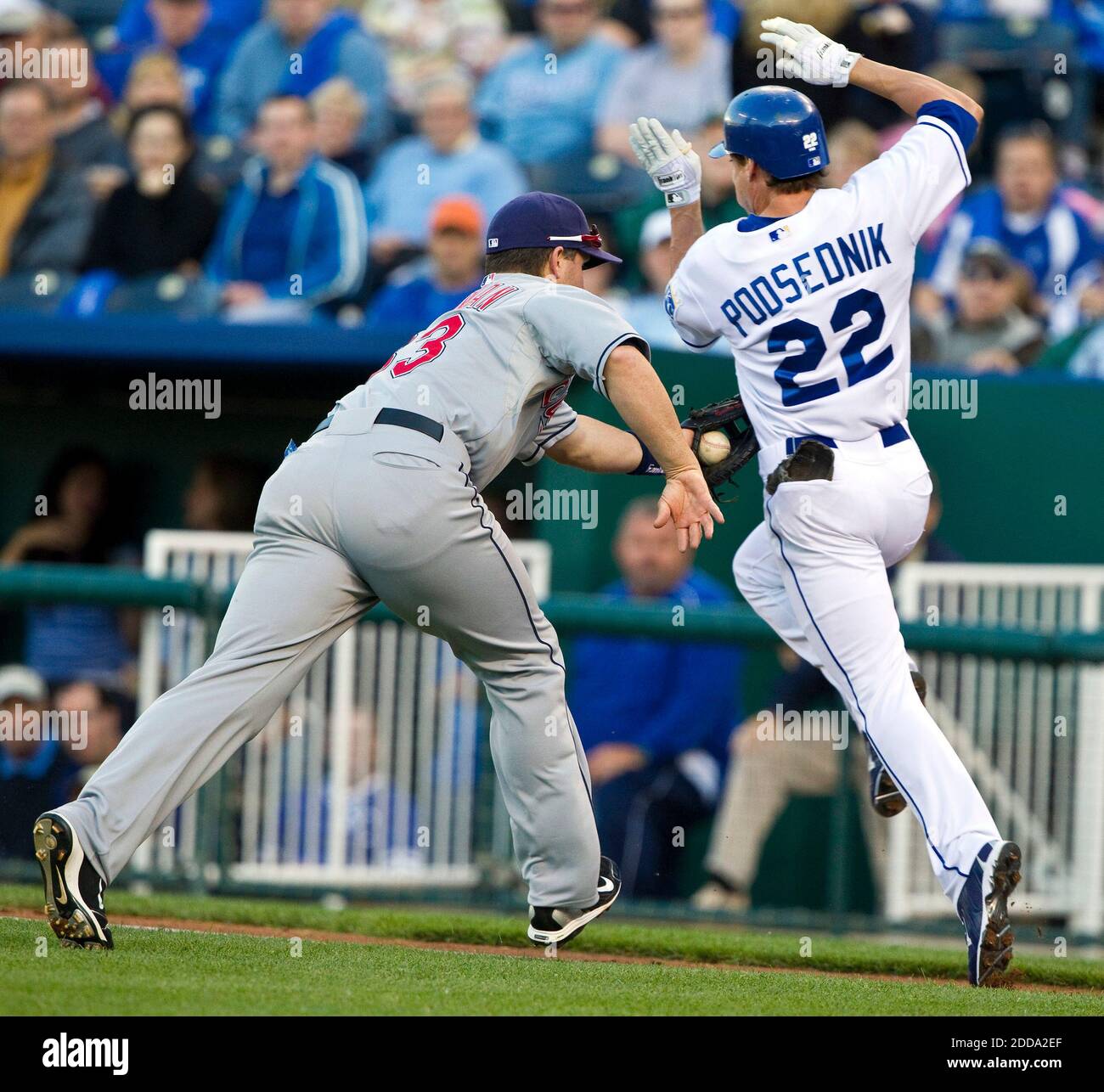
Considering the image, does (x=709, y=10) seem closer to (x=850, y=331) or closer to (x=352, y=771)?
(x=352, y=771)

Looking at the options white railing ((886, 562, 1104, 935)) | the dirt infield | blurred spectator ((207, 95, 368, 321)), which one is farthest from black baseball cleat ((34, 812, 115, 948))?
blurred spectator ((207, 95, 368, 321))

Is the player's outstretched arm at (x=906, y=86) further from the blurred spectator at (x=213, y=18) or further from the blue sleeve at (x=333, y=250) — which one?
the blurred spectator at (x=213, y=18)

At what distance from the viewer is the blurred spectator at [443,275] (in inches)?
365

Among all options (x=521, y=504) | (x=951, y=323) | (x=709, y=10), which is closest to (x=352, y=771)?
(x=521, y=504)

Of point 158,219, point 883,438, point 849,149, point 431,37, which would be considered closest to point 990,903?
point 883,438

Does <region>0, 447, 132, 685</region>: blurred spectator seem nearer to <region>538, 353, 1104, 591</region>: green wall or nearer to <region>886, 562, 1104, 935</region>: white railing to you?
<region>538, 353, 1104, 591</region>: green wall

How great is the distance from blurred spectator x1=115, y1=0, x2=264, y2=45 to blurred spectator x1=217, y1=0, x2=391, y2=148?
0.47 metres

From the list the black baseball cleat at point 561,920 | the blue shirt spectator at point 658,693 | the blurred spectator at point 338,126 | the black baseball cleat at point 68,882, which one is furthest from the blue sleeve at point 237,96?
the black baseball cleat at point 68,882

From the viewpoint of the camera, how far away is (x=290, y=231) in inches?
394

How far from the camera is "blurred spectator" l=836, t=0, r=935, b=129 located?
34.8 feet

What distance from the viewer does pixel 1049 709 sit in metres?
7.30

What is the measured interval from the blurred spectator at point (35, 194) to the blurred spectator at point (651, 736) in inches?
176

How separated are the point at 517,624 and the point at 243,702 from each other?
70cm
